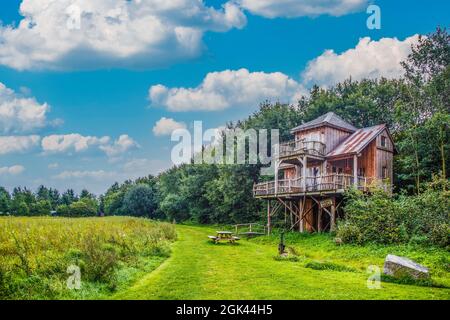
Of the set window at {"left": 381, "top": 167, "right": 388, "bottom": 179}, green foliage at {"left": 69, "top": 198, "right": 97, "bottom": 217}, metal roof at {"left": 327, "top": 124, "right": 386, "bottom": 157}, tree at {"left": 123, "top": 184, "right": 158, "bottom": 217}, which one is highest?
metal roof at {"left": 327, "top": 124, "right": 386, "bottom": 157}

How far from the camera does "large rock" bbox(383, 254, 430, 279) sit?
42.9ft

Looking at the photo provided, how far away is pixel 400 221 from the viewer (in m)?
21.4

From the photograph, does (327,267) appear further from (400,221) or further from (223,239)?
(223,239)

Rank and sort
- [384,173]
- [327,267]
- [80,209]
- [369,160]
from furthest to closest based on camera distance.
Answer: [80,209] < [384,173] < [369,160] < [327,267]

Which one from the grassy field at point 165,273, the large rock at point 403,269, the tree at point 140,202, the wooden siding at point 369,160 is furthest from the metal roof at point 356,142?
the tree at point 140,202

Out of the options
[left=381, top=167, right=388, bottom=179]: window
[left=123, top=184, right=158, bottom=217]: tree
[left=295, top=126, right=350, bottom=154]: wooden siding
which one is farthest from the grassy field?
[left=123, top=184, right=158, bottom=217]: tree

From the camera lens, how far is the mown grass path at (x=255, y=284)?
10602mm

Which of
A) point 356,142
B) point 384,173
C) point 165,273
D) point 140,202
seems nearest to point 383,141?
point 384,173

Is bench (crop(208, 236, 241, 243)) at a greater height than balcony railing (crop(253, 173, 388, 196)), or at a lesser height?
lesser

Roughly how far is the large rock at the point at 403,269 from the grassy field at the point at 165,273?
0.47 metres

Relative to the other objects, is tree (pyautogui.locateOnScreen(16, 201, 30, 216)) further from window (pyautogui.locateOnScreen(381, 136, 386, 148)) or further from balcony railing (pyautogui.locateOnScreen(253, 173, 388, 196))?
window (pyautogui.locateOnScreen(381, 136, 386, 148))

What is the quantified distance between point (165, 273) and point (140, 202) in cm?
6616

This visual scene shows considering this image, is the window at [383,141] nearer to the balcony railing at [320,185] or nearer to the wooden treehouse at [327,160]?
the wooden treehouse at [327,160]

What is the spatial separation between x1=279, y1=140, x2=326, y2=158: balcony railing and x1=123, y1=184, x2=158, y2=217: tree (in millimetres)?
49768
